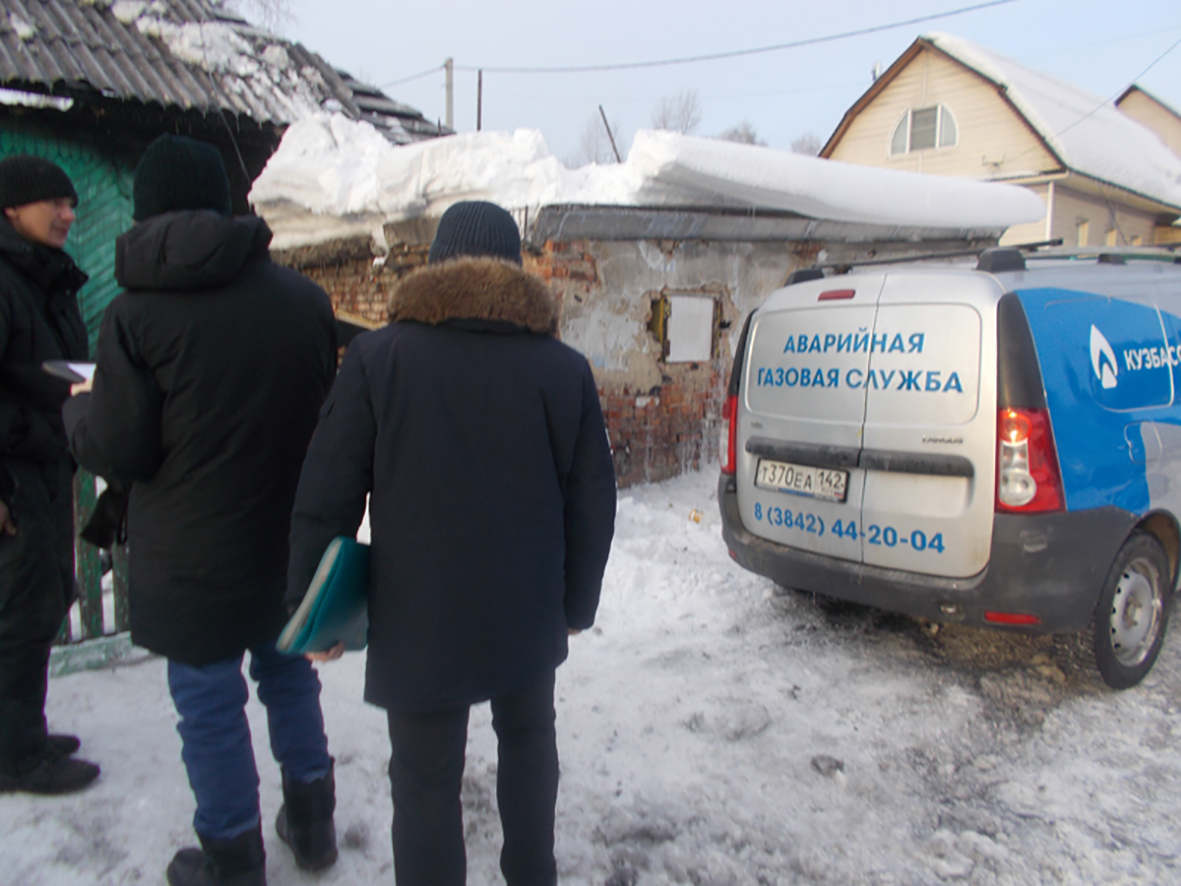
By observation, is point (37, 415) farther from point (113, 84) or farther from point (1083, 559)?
point (113, 84)

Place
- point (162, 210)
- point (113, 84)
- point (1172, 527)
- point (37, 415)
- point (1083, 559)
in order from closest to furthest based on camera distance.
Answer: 1. point (162, 210)
2. point (37, 415)
3. point (1083, 559)
4. point (1172, 527)
5. point (113, 84)

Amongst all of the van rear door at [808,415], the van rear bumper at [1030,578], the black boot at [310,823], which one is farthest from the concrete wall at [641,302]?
the black boot at [310,823]

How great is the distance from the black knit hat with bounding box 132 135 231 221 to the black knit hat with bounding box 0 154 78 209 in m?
0.60

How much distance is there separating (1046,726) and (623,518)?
113 inches

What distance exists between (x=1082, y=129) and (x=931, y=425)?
72.1 ft

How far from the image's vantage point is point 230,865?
1956mm

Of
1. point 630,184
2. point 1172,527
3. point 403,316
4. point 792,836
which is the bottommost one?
point 792,836

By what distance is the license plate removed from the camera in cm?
336

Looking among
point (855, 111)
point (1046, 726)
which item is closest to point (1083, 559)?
point (1046, 726)

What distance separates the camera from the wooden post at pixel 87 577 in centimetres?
320

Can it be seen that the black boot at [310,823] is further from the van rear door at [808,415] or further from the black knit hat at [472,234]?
the van rear door at [808,415]

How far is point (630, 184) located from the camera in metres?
5.36

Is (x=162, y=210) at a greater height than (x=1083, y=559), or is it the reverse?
(x=162, y=210)

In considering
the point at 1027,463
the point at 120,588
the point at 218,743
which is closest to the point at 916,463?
the point at 1027,463
